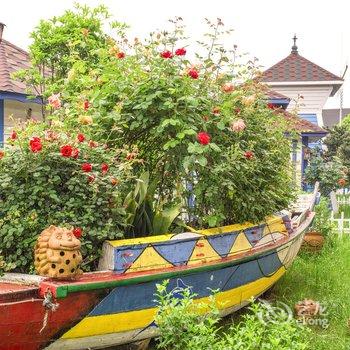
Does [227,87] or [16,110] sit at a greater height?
[16,110]

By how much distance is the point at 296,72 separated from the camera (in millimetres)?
22656

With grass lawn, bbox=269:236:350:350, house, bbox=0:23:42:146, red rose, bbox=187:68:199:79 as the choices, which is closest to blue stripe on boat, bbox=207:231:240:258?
grass lawn, bbox=269:236:350:350

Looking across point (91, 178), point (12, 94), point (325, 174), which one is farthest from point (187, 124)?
point (325, 174)

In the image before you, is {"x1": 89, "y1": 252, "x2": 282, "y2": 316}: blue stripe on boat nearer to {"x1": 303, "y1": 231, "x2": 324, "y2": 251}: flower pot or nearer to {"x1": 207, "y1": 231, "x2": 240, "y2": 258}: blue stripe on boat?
{"x1": 207, "y1": 231, "x2": 240, "y2": 258}: blue stripe on boat

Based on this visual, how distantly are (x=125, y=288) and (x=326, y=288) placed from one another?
12.0 feet

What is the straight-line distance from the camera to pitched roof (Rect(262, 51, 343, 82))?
22.2 metres

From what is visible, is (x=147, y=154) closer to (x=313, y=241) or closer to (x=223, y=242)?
(x=223, y=242)

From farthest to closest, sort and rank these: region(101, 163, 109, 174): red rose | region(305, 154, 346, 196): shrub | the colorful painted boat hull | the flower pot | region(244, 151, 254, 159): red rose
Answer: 1. region(305, 154, 346, 196): shrub
2. the flower pot
3. region(244, 151, 254, 159): red rose
4. region(101, 163, 109, 174): red rose
5. the colorful painted boat hull

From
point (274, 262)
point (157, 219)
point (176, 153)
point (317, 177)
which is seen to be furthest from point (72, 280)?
point (317, 177)

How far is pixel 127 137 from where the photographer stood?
A: 587cm

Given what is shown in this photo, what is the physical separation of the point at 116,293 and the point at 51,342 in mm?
541

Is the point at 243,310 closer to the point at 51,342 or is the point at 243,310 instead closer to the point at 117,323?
the point at 117,323

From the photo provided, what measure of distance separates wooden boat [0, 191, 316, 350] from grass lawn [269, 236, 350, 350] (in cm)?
87

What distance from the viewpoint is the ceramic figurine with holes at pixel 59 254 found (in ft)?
13.2
